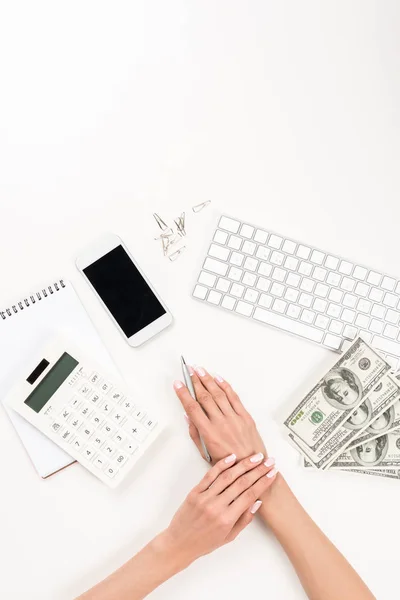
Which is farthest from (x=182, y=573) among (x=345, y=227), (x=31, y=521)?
(x=345, y=227)

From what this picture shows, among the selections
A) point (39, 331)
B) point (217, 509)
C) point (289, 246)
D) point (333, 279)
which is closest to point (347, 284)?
point (333, 279)

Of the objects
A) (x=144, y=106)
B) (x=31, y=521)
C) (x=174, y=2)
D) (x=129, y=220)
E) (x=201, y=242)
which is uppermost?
(x=174, y=2)

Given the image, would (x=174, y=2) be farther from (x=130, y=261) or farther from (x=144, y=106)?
(x=130, y=261)

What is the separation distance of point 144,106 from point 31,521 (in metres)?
0.79

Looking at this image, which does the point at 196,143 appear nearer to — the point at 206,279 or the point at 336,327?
the point at 206,279

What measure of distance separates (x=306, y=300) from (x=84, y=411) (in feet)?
1.48

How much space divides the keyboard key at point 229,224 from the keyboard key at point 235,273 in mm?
71

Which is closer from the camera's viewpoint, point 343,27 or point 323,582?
point 323,582

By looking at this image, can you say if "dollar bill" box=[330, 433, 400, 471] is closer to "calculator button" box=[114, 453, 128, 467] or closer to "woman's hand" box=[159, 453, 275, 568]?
"woman's hand" box=[159, 453, 275, 568]

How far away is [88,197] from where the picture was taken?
41.1 inches

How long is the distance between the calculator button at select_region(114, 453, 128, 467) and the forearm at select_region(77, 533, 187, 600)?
144 mm

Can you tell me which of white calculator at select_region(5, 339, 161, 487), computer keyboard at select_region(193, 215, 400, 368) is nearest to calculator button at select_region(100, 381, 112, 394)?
white calculator at select_region(5, 339, 161, 487)

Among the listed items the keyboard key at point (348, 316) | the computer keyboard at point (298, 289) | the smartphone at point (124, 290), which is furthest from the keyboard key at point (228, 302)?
the keyboard key at point (348, 316)

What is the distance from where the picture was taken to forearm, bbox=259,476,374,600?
95cm
